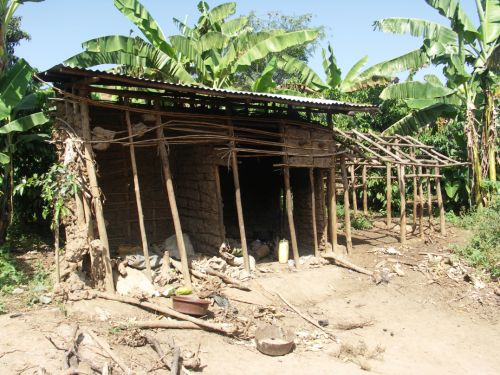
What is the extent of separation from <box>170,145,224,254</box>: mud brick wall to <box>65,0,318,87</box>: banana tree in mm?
2671

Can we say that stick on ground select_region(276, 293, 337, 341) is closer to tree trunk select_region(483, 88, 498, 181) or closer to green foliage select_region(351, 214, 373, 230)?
green foliage select_region(351, 214, 373, 230)

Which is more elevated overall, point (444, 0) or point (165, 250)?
point (444, 0)

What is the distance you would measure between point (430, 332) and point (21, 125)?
7662 mm

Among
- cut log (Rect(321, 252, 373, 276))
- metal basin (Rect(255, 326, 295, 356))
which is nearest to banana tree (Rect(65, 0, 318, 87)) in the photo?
cut log (Rect(321, 252, 373, 276))

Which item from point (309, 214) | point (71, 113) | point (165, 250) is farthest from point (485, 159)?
point (71, 113)

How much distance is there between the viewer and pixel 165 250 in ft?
30.1

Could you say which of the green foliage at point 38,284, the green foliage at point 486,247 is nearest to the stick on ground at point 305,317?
the green foliage at point 38,284

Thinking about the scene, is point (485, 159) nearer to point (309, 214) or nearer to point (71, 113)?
point (309, 214)

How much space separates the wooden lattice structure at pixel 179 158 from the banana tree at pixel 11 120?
88 centimetres

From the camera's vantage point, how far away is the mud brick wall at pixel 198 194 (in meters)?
9.30

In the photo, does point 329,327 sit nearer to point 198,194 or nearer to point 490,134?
point 198,194

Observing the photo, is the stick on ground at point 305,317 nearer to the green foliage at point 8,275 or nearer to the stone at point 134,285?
the stone at point 134,285

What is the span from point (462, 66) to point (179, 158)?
7480 mm

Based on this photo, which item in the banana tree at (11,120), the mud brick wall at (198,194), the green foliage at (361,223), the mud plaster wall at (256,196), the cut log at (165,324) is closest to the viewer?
the cut log at (165,324)
